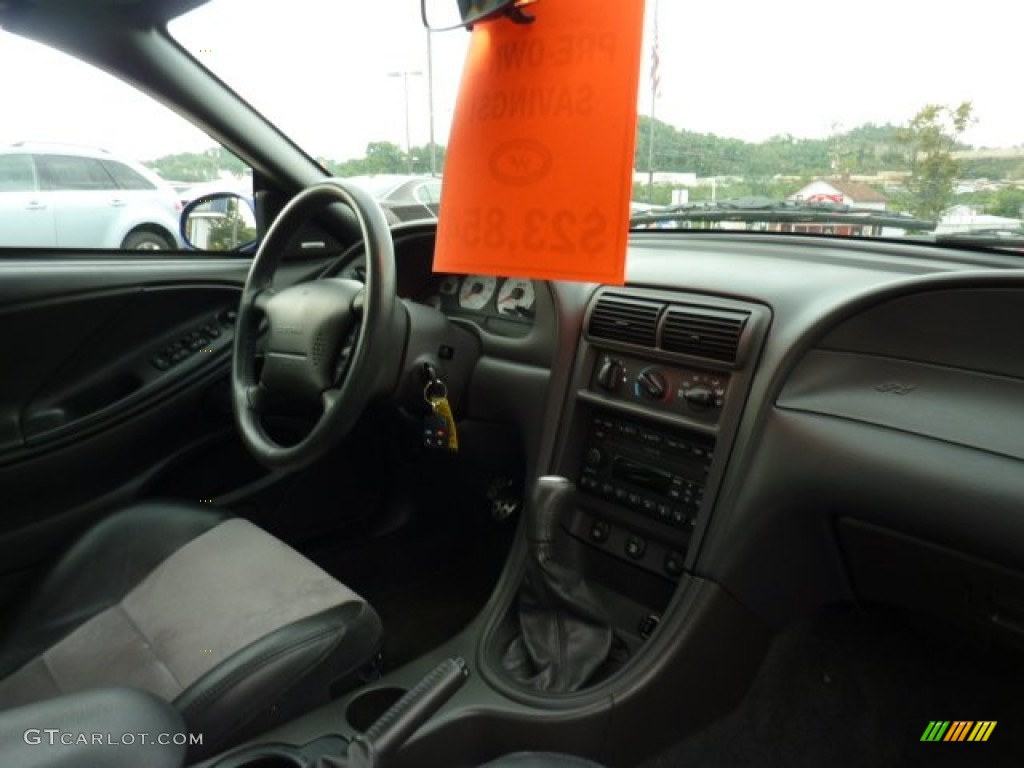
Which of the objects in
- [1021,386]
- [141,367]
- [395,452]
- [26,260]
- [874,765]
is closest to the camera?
[1021,386]

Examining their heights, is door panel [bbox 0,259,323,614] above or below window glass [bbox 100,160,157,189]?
below

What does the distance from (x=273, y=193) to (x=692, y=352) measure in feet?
4.66

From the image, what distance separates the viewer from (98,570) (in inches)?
59.2

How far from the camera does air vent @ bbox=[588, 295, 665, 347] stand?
5.30 ft

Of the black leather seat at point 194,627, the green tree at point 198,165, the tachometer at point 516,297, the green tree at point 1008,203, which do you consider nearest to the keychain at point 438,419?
the tachometer at point 516,297

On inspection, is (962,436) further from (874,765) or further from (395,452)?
(395,452)

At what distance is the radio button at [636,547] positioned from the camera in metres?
1.67

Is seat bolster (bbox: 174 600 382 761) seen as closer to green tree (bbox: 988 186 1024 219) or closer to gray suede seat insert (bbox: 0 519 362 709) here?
gray suede seat insert (bbox: 0 519 362 709)

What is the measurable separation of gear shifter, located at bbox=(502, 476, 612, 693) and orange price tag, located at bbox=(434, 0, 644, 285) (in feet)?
3.19

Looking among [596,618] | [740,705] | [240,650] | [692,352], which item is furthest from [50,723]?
[740,705]

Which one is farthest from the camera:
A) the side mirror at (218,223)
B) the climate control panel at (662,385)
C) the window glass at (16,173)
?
the side mirror at (218,223)

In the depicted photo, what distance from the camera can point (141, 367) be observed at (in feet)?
7.29

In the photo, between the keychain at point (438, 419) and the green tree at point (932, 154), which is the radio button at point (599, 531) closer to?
the keychain at point (438, 419)

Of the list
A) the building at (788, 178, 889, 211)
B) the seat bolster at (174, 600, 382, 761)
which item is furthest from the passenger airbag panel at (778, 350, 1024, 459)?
the seat bolster at (174, 600, 382, 761)
